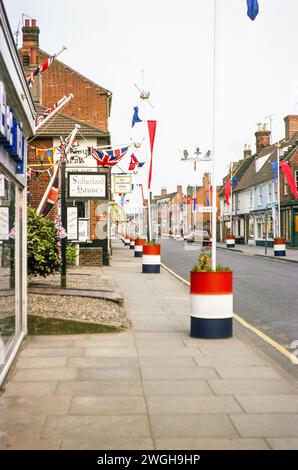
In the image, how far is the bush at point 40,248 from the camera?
14.1 meters

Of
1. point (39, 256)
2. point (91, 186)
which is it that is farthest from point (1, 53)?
point (91, 186)

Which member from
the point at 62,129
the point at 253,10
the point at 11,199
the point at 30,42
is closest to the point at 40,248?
the point at 11,199

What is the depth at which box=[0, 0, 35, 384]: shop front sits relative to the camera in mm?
6070

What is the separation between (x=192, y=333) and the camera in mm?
9188

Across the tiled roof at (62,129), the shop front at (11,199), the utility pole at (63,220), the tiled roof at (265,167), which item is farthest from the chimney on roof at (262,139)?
the shop front at (11,199)

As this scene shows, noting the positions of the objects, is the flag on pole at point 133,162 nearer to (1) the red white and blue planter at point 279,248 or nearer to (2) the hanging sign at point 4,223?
(1) the red white and blue planter at point 279,248

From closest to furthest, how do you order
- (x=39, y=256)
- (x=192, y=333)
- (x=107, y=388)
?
1. (x=107, y=388)
2. (x=192, y=333)
3. (x=39, y=256)

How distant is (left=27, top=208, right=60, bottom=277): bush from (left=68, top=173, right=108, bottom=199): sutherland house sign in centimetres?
116

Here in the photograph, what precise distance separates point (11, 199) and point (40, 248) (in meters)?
6.88

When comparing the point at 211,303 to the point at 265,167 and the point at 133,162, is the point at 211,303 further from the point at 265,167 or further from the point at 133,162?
the point at 265,167

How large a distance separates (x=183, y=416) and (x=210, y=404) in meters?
0.47

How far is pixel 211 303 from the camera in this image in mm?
8859

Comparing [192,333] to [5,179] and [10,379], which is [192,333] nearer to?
[10,379]

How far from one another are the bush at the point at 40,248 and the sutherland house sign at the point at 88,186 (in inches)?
45.8
